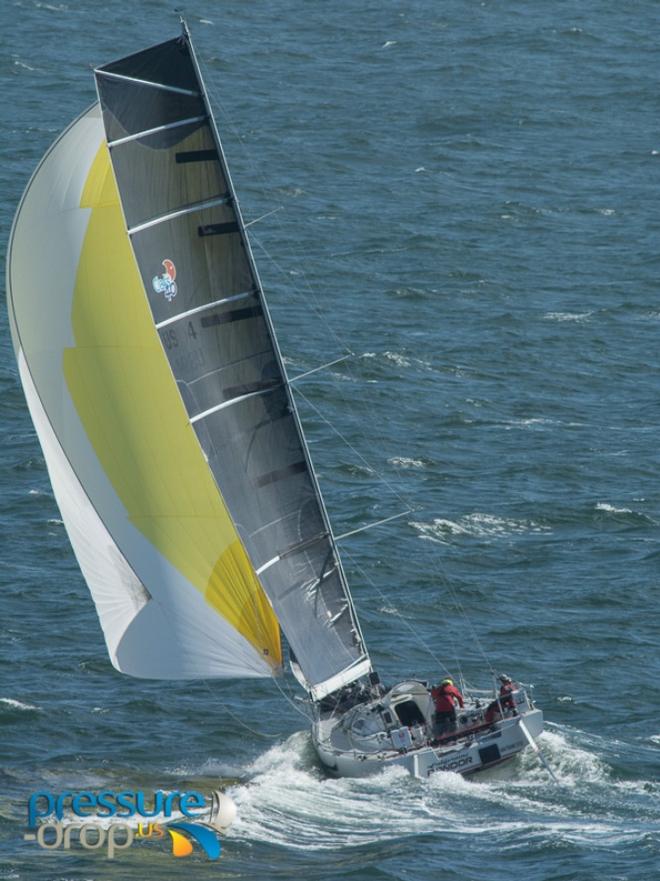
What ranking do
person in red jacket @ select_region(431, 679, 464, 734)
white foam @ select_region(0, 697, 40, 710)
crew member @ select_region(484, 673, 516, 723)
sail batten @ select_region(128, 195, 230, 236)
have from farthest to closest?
white foam @ select_region(0, 697, 40, 710)
person in red jacket @ select_region(431, 679, 464, 734)
crew member @ select_region(484, 673, 516, 723)
sail batten @ select_region(128, 195, 230, 236)

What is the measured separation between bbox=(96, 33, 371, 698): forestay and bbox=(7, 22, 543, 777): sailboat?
0.04m

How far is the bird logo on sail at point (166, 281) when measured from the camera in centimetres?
3966

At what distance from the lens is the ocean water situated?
3906 cm

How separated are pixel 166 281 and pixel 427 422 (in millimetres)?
24574

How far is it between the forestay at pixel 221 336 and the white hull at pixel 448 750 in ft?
6.04

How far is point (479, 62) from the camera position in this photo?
339 feet

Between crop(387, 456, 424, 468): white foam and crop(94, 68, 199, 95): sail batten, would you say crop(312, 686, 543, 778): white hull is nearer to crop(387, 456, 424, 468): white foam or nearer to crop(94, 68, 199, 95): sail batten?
crop(94, 68, 199, 95): sail batten

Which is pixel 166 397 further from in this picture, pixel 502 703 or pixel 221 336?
pixel 502 703

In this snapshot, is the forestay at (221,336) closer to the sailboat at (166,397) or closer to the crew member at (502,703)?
the sailboat at (166,397)

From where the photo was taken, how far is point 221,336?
4038 cm

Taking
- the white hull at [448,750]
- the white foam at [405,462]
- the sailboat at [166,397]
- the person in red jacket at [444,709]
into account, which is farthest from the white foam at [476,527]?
the white hull at [448,750]

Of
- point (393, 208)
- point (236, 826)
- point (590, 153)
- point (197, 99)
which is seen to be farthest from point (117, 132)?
point (590, 153)

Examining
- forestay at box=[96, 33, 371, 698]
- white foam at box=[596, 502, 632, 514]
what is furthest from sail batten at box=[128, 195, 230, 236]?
white foam at box=[596, 502, 632, 514]

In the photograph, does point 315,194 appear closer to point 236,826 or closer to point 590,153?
point 590,153
